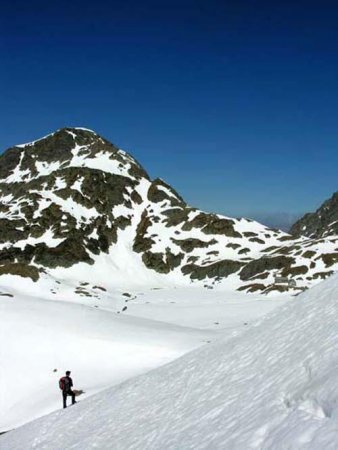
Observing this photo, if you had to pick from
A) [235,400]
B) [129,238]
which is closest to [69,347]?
[235,400]

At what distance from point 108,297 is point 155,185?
9552cm

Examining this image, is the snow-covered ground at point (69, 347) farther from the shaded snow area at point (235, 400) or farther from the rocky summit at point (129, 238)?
the rocky summit at point (129, 238)

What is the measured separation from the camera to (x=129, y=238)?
163875 mm

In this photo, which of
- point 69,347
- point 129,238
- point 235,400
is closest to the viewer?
point 235,400

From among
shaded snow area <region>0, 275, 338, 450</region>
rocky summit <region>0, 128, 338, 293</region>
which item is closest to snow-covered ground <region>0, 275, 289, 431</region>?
shaded snow area <region>0, 275, 338, 450</region>

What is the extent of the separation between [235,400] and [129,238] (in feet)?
495

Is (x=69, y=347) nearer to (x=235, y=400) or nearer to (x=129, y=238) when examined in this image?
(x=235, y=400)

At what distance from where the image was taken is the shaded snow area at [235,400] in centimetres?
976

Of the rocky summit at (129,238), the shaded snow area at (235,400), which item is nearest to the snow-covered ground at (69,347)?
the shaded snow area at (235,400)

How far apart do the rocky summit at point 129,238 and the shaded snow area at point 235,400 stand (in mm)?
84041

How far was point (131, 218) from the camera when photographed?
172750mm

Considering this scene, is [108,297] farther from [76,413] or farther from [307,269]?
[76,413]

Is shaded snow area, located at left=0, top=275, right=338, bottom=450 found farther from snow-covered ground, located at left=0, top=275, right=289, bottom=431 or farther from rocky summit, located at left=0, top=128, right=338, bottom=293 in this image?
rocky summit, located at left=0, top=128, right=338, bottom=293

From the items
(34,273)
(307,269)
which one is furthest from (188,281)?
(34,273)
